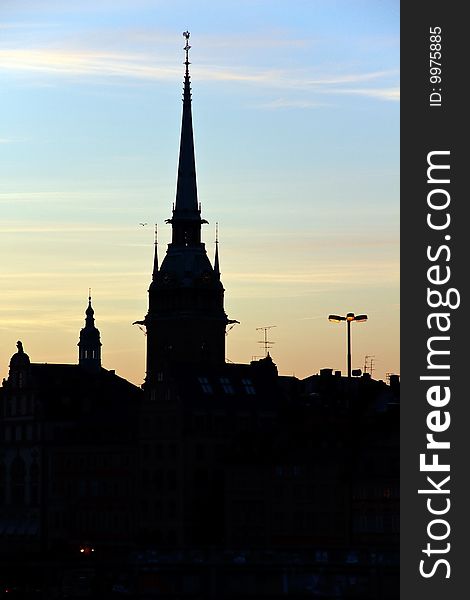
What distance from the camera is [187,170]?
190 metres

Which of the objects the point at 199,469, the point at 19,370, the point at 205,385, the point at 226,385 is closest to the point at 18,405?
the point at 19,370

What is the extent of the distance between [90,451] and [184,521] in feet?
50.4

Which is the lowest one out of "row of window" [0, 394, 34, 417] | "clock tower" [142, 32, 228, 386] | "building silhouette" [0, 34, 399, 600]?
"building silhouette" [0, 34, 399, 600]

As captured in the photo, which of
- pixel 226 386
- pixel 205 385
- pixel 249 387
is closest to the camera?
pixel 205 385

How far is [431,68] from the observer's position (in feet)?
181

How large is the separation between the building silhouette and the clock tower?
15 cm

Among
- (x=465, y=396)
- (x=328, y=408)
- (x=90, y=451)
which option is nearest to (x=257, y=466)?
(x=328, y=408)

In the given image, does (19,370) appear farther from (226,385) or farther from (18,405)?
(226,385)

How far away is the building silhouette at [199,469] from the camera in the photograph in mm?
122688

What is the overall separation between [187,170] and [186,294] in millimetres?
10278

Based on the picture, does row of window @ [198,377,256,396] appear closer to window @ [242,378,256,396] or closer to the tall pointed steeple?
window @ [242,378,256,396]

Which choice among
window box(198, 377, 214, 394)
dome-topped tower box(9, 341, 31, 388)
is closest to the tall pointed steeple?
dome-topped tower box(9, 341, 31, 388)

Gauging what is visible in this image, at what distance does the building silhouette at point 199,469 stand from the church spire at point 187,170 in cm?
53

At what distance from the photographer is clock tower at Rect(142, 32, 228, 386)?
18612cm
